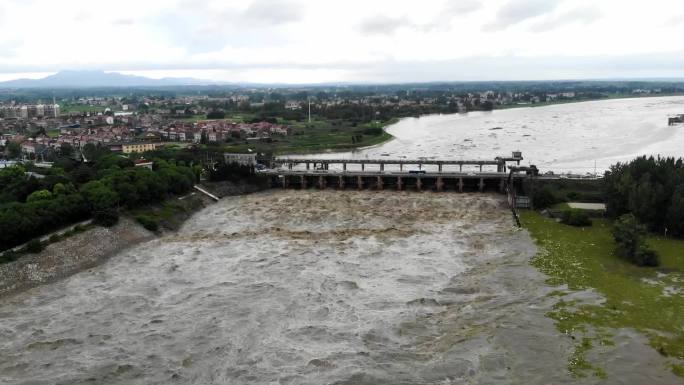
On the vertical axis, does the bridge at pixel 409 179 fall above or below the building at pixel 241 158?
below

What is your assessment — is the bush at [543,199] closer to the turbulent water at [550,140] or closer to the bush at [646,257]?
the bush at [646,257]

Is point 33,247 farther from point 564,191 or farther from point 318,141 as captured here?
point 318,141

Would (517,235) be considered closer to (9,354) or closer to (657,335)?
(657,335)

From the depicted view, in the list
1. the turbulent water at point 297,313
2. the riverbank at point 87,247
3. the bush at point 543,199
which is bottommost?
the turbulent water at point 297,313

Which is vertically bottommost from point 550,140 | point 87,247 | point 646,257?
point 87,247

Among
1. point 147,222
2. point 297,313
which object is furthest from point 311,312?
point 147,222

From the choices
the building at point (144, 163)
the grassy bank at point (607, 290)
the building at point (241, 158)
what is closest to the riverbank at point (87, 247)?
the building at point (144, 163)
